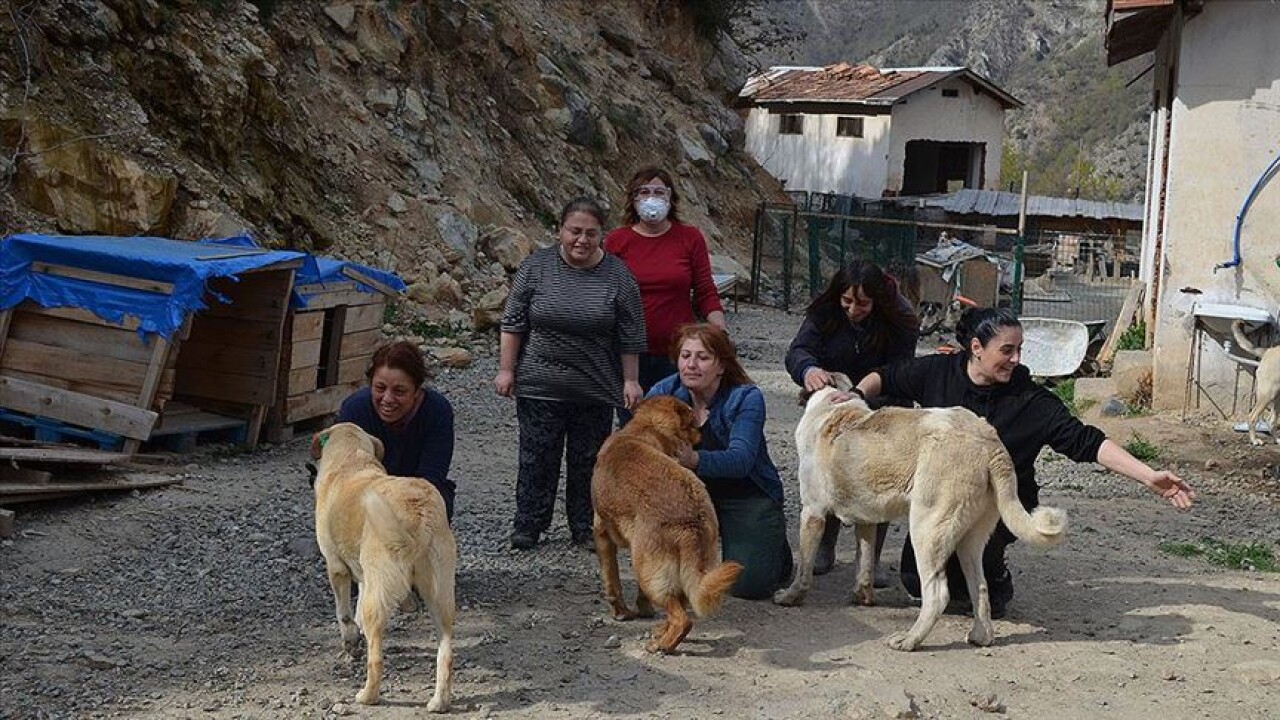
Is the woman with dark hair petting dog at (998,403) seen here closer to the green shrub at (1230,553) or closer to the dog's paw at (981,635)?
the dog's paw at (981,635)

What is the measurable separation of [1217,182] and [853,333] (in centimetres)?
659

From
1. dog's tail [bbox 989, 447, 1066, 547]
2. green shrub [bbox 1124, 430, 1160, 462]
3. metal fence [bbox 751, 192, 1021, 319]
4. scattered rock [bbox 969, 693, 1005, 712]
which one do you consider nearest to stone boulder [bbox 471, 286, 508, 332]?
metal fence [bbox 751, 192, 1021, 319]

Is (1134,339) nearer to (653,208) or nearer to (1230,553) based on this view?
(1230,553)

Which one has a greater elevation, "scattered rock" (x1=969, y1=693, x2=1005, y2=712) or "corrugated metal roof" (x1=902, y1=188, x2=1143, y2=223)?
"corrugated metal roof" (x1=902, y1=188, x2=1143, y2=223)

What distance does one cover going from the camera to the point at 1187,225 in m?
12.1

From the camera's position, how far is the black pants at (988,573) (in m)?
6.06

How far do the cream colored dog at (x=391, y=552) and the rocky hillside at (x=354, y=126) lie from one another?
7588 mm

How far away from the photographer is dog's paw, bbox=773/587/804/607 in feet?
20.5

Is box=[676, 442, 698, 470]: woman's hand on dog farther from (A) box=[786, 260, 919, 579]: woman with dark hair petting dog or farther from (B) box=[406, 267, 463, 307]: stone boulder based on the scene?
(B) box=[406, 267, 463, 307]: stone boulder

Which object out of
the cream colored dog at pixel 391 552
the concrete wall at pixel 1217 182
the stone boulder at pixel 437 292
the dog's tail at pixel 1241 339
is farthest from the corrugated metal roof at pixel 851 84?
the cream colored dog at pixel 391 552

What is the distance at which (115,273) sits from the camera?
27.4 ft

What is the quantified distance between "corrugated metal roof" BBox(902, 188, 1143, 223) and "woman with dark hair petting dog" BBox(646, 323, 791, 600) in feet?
107

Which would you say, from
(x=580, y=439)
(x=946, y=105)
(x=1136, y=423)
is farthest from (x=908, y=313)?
(x=946, y=105)

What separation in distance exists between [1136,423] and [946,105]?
33.6m
